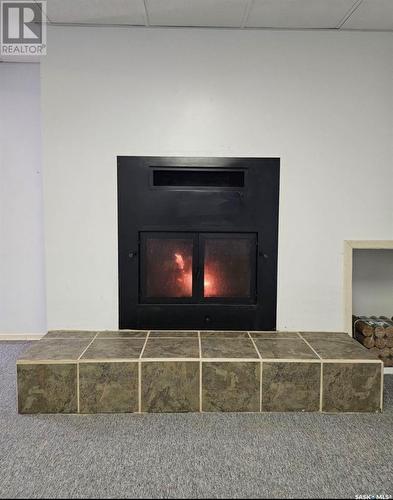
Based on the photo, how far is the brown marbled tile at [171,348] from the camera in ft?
6.32

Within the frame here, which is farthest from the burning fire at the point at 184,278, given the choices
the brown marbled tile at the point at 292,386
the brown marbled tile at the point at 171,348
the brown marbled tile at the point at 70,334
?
the brown marbled tile at the point at 292,386

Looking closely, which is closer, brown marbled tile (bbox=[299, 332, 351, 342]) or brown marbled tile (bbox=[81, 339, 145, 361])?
brown marbled tile (bbox=[81, 339, 145, 361])

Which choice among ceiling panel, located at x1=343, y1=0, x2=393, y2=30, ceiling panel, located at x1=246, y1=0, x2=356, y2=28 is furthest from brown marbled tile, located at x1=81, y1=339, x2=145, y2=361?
ceiling panel, located at x1=343, y1=0, x2=393, y2=30

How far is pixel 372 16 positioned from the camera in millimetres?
2154

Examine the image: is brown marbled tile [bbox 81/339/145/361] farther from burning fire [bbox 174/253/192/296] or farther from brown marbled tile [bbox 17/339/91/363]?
burning fire [bbox 174/253/192/296]

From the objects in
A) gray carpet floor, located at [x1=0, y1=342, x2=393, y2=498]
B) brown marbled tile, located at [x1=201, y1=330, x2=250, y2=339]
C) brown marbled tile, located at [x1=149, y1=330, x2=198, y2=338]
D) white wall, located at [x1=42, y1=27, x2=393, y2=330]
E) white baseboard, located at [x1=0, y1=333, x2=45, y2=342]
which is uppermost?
white wall, located at [x1=42, y1=27, x2=393, y2=330]

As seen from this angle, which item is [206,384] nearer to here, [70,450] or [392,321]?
[70,450]

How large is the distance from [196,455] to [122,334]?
0.93 m

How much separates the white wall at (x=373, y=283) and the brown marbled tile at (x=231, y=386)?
4.07 feet

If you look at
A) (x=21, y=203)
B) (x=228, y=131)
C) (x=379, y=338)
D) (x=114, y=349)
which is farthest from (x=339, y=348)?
(x=21, y=203)

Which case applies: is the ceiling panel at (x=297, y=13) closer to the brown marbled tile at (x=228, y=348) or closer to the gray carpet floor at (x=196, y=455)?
the brown marbled tile at (x=228, y=348)

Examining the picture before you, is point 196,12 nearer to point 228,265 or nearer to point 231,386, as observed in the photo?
point 228,265

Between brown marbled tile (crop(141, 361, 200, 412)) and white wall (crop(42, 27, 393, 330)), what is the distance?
628 millimetres

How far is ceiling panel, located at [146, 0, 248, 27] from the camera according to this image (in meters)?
2.04
